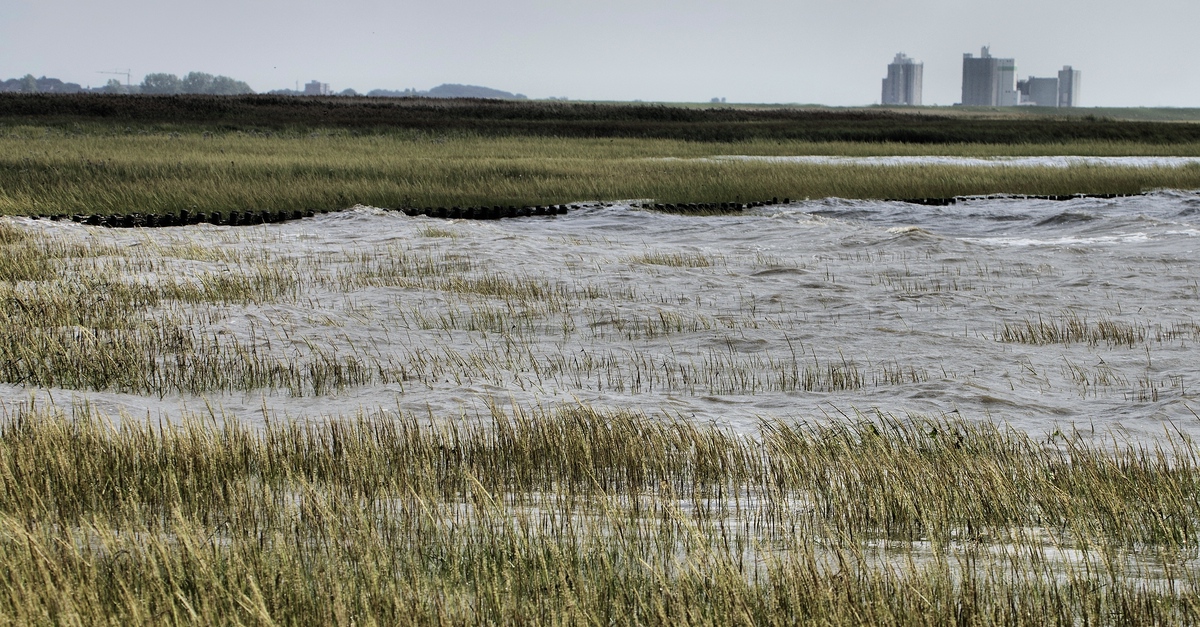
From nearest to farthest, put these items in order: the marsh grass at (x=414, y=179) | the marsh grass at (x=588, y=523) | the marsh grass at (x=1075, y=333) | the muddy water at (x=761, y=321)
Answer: the marsh grass at (x=588, y=523) < the muddy water at (x=761, y=321) < the marsh grass at (x=1075, y=333) < the marsh grass at (x=414, y=179)

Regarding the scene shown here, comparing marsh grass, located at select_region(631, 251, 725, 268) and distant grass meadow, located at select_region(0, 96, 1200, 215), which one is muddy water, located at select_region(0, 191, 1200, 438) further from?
distant grass meadow, located at select_region(0, 96, 1200, 215)

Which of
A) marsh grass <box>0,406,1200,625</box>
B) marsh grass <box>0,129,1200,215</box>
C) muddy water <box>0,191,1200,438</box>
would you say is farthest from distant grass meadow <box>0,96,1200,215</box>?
marsh grass <box>0,406,1200,625</box>

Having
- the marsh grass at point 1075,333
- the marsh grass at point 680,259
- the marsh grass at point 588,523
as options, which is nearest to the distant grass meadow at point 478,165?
the marsh grass at point 680,259

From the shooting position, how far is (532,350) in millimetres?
10273

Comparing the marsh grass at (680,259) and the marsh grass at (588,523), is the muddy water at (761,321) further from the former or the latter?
the marsh grass at (588,523)

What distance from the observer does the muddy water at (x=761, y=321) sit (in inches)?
326

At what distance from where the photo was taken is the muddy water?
827 cm

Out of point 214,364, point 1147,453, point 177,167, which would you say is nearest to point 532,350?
point 214,364

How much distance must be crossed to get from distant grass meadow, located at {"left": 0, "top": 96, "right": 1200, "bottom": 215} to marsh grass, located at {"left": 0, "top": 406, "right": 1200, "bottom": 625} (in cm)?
1610

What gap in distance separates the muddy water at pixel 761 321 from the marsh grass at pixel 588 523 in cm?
91

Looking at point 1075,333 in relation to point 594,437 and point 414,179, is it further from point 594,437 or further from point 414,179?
point 414,179

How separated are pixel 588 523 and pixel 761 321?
6766mm

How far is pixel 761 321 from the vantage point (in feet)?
38.2

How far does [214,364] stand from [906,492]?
5.94 m
